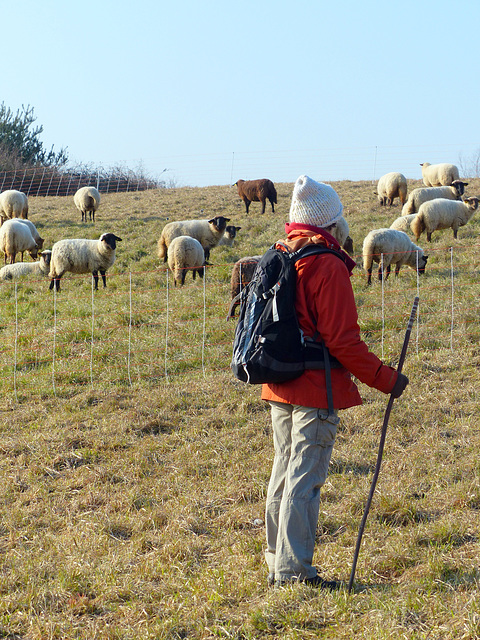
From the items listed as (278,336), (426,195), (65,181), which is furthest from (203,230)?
(65,181)

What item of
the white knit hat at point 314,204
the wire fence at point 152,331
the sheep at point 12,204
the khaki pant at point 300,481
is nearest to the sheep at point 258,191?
the sheep at point 12,204

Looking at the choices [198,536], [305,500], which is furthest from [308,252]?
[198,536]

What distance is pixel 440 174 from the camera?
1956cm

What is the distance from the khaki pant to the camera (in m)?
2.84

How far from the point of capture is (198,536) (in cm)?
377

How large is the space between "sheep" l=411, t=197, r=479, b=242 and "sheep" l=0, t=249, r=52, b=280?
25.0 feet

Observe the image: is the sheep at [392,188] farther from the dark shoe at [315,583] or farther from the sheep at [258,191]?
the dark shoe at [315,583]

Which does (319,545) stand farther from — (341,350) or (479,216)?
(479,216)

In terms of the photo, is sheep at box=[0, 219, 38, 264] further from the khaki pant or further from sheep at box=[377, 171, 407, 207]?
the khaki pant

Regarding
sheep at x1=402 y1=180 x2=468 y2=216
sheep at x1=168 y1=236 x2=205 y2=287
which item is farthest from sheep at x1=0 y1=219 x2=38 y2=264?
sheep at x1=402 y1=180 x2=468 y2=216

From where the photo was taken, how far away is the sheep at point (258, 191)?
1858 centimetres

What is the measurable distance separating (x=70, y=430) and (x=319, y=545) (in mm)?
2807

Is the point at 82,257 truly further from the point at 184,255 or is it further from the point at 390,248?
the point at 390,248

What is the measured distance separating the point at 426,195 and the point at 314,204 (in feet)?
44.0
